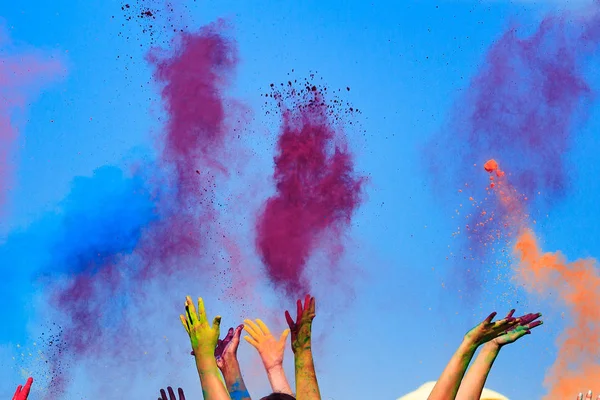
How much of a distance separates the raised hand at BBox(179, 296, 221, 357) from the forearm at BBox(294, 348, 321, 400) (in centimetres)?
74

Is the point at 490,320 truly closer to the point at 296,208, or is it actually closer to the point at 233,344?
the point at 233,344

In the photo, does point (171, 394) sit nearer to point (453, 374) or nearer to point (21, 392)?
point (21, 392)

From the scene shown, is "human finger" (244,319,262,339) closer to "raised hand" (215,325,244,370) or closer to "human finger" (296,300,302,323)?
"raised hand" (215,325,244,370)

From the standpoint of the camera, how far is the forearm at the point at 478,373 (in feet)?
22.0

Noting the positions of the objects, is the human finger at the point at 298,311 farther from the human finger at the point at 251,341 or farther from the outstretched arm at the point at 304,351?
the human finger at the point at 251,341

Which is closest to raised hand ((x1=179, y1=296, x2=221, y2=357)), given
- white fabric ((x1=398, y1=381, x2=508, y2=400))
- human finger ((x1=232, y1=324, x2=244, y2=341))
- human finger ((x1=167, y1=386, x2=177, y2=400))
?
human finger ((x1=167, y1=386, x2=177, y2=400))

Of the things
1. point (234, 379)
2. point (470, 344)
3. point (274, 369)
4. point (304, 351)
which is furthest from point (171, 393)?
point (470, 344)

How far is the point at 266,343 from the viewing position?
28.5 ft

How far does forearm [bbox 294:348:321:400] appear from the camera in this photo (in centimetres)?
664

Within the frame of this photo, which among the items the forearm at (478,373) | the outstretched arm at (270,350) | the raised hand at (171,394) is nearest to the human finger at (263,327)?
the outstretched arm at (270,350)

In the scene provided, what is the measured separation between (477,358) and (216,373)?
2286 mm

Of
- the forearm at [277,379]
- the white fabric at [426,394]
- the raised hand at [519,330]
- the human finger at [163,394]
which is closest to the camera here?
the raised hand at [519,330]

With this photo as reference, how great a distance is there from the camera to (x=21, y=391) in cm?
620

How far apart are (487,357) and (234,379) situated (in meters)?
2.87
